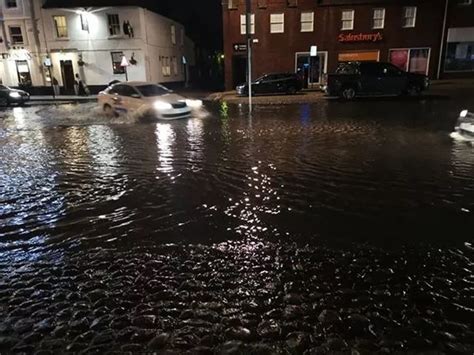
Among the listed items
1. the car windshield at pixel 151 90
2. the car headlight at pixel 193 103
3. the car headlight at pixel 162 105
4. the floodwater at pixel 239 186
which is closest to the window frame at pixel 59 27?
the car windshield at pixel 151 90

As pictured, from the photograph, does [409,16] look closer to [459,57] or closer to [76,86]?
[459,57]

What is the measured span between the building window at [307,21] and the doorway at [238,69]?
5.37 m

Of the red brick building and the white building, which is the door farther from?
the red brick building

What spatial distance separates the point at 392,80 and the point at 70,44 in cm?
2467

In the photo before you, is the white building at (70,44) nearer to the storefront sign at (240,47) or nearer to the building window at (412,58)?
the storefront sign at (240,47)

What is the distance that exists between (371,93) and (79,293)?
20.2 m

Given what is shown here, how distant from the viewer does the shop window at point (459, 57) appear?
30.4m

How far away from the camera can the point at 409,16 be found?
100.0ft

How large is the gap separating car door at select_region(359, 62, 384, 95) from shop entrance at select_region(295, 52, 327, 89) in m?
10.9

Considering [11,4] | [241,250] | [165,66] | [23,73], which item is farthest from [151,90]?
[11,4]

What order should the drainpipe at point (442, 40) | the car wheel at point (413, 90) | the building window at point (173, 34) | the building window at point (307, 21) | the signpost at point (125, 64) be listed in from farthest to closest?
the building window at point (173, 34) → the building window at point (307, 21) → the drainpipe at point (442, 40) → the signpost at point (125, 64) → the car wheel at point (413, 90)

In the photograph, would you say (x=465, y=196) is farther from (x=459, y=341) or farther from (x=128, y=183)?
(x=128, y=183)

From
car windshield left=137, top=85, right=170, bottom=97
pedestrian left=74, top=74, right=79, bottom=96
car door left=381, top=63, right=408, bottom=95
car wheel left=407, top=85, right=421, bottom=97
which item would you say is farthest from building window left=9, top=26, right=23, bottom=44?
car wheel left=407, top=85, right=421, bottom=97

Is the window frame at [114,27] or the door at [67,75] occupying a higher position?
the window frame at [114,27]
